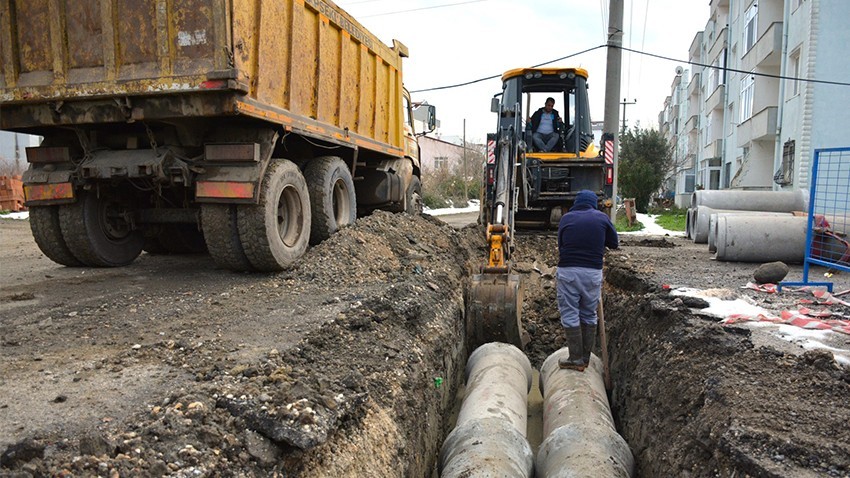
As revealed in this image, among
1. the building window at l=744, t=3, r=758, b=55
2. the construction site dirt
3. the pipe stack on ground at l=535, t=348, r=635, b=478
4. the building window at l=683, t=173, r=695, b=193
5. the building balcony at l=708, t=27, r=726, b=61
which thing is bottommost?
the pipe stack on ground at l=535, t=348, r=635, b=478

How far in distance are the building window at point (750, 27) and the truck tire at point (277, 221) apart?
65.6ft

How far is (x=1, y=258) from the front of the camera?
8.88 meters

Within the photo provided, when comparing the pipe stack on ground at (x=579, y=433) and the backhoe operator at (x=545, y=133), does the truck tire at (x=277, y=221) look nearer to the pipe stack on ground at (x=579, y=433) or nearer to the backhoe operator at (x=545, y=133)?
the pipe stack on ground at (x=579, y=433)

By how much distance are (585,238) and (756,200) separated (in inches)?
347

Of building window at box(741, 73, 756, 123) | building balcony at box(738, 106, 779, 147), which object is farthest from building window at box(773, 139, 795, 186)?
building window at box(741, 73, 756, 123)

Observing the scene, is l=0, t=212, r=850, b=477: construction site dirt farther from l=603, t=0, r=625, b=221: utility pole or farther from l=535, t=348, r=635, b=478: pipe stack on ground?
l=603, t=0, r=625, b=221: utility pole

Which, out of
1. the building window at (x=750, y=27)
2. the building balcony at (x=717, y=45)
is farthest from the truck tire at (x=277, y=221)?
the building balcony at (x=717, y=45)

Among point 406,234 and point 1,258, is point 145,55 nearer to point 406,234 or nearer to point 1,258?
point 406,234

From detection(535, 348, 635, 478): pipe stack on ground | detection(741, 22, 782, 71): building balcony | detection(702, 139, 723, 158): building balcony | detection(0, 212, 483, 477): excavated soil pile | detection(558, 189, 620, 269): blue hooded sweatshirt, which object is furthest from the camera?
detection(702, 139, 723, 158): building balcony

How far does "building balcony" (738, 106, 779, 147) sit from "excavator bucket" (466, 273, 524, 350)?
15.8m

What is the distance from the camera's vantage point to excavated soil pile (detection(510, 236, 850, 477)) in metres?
2.95

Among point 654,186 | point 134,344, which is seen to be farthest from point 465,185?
point 134,344

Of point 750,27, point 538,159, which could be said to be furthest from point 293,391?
point 750,27

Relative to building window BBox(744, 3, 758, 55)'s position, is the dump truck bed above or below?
below
